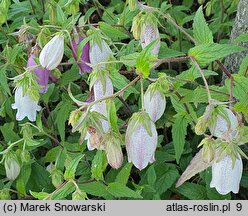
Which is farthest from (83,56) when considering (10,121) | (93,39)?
(10,121)

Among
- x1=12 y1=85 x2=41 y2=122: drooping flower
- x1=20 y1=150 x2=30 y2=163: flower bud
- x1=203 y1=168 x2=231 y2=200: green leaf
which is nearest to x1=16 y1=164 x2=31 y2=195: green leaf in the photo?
x1=20 y1=150 x2=30 y2=163: flower bud

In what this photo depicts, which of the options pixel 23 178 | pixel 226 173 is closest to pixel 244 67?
pixel 226 173

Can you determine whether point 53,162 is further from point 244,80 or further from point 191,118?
point 244,80

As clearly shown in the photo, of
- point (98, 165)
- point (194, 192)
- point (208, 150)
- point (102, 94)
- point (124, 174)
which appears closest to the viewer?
point (208, 150)

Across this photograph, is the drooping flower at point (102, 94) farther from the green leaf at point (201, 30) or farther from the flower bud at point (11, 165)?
the flower bud at point (11, 165)

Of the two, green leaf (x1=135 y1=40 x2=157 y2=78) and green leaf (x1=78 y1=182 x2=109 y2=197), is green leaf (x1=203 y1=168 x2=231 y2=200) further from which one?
green leaf (x1=135 y1=40 x2=157 y2=78)

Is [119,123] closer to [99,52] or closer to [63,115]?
[63,115]
